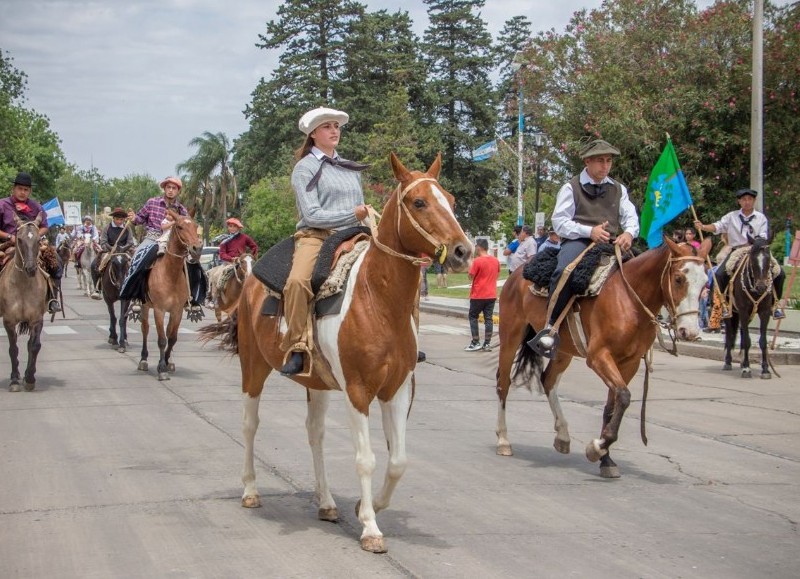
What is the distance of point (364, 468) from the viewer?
627cm

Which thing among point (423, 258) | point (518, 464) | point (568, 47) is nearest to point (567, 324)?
point (518, 464)

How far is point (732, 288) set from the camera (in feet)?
A: 54.6

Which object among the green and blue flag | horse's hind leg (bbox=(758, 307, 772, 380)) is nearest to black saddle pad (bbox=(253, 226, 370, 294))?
the green and blue flag

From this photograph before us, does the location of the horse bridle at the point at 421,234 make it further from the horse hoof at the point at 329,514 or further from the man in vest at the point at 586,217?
the man in vest at the point at 586,217

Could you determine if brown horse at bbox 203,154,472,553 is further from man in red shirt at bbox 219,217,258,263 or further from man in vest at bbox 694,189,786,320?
man in red shirt at bbox 219,217,258,263

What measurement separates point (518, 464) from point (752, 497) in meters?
2.11

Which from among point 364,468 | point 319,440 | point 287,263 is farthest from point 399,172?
point 319,440

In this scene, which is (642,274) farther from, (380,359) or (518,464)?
(380,359)

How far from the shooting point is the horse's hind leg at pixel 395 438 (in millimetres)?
6359

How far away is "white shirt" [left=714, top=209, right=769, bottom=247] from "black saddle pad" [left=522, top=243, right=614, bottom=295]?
23.7 feet

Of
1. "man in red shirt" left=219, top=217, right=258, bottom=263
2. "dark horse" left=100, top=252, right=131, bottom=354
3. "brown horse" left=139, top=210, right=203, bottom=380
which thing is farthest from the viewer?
"man in red shirt" left=219, top=217, right=258, bottom=263

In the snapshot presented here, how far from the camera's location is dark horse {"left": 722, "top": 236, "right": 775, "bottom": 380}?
15.9 metres

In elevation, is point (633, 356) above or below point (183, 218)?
below

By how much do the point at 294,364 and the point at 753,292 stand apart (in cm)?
1147
